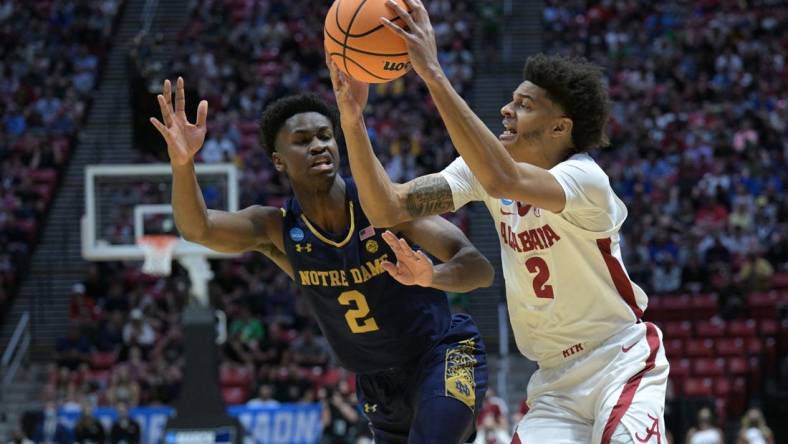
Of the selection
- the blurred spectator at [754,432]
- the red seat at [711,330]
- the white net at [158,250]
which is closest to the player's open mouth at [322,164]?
the white net at [158,250]

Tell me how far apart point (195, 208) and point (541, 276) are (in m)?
1.66

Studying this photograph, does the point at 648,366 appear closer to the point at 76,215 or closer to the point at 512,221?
the point at 512,221

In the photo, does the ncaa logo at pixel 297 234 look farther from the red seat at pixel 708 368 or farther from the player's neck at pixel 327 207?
the red seat at pixel 708 368

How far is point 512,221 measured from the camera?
4.74m

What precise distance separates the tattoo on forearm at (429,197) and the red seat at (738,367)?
470 inches

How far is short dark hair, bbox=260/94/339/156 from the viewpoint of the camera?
18.2ft

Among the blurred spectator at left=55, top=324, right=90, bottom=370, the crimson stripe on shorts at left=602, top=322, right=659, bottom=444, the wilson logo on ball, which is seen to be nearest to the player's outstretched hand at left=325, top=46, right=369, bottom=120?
the wilson logo on ball

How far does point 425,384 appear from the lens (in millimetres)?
5148

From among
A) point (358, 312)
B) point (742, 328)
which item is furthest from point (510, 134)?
point (742, 328)

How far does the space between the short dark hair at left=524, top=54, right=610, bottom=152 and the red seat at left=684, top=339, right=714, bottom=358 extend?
472 inches

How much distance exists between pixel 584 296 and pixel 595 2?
20.1 metres

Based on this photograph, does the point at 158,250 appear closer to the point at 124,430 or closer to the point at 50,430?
the point at 124,430

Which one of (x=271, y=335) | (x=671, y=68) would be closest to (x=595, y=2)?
(x=671, y=68)

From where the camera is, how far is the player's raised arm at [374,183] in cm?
462
